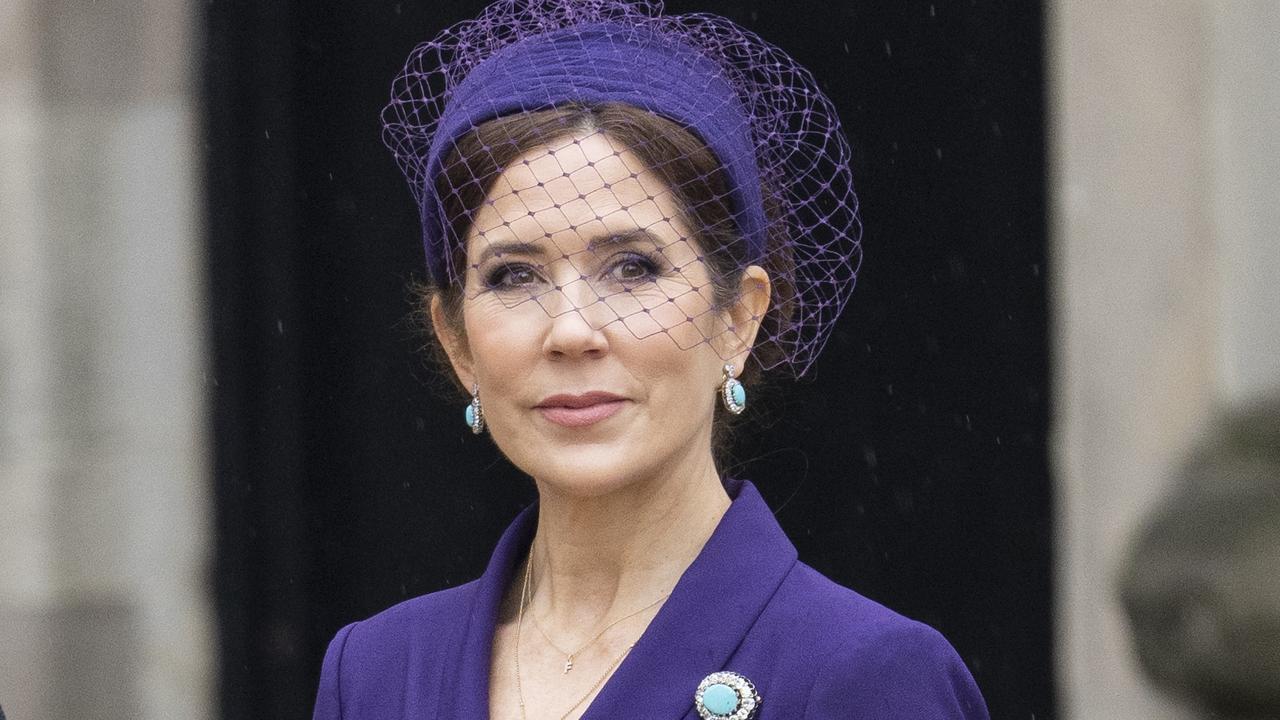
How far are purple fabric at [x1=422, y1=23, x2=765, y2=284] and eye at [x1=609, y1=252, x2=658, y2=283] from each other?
14 centimetres

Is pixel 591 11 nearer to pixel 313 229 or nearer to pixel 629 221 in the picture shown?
pixel 629 221

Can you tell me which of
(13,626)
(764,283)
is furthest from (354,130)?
(764,283)

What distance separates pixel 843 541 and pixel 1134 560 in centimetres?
61

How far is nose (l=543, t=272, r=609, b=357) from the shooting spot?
2.38 m

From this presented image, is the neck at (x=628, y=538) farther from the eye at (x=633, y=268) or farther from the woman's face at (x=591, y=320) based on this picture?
the eye at (x=633, y=268)

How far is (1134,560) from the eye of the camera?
4223 millimetres

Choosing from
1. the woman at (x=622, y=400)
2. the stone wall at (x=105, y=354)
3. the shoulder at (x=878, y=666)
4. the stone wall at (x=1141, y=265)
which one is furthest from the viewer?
the stone wall at (x=105, y=354)

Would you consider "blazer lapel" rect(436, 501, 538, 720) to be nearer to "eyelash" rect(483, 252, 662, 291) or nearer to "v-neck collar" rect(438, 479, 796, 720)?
"v-neck collar" rect(438, 479, 796, 720)

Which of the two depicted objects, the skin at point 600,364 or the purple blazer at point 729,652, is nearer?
the purple blazer at point 729,652

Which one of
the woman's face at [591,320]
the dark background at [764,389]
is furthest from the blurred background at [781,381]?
the woman's face at [591,320]

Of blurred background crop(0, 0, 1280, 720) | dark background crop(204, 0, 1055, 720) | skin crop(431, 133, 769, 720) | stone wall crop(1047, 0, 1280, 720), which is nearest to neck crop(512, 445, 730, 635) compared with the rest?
skin crop(431, 133, 769, 720)

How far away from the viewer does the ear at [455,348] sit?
265cm

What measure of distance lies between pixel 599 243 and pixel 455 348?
338 mm

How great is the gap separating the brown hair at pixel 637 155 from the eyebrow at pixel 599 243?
64 millimetres
